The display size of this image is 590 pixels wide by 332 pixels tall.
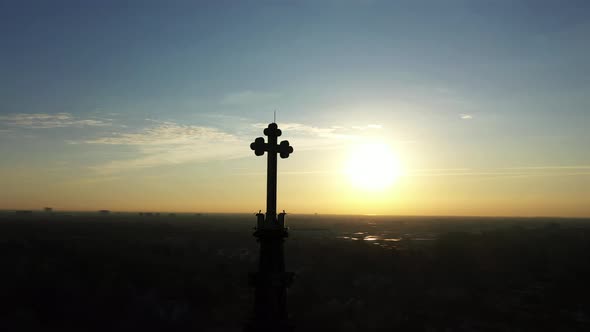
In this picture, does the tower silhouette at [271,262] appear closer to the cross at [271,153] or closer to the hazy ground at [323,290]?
the cross at [271,153]

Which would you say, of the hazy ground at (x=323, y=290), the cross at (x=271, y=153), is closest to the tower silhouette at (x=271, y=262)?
the cross at (x=271, y=153)

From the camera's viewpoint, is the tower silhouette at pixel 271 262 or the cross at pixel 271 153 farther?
the cross at pixel 271 153

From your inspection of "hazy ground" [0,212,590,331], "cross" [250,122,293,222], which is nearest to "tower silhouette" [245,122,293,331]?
"cross" [250,122,293,222]

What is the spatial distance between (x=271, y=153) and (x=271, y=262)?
1.80 metres

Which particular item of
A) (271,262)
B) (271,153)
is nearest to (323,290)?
(271,262)

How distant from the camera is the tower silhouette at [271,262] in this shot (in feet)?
23.2

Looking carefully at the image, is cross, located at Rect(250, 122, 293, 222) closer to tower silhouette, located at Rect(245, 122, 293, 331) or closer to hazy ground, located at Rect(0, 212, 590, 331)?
tower silhouette, located at Rect(245, 122, 293, 331)

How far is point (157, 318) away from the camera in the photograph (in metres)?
50.6

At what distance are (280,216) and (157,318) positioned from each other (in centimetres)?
4826

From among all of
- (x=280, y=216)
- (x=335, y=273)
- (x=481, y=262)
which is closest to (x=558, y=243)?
(x=481, y=262)

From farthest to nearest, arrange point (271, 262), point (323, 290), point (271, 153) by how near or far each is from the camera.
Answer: point (323, 290)
point (271, 153)
point (271, 262)

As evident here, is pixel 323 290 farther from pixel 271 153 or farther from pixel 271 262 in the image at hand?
pixel 271 153

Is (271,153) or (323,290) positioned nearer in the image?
(271,153)

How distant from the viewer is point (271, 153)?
7699 mm
